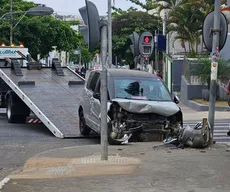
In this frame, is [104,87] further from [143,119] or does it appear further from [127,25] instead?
[127,25]

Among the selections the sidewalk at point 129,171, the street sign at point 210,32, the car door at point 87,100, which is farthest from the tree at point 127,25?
the sidewalk at point 129,171

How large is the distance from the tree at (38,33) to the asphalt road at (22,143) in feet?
98.8

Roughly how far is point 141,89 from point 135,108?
1238 millimetres

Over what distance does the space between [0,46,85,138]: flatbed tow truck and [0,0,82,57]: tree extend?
88.3 feet

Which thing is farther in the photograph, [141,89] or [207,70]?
[207,70]

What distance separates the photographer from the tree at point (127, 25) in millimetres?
55844

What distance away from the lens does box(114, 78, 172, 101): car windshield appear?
591 inches

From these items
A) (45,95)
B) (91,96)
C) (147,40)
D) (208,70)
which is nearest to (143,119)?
(91,96)

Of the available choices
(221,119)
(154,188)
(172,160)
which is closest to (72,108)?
(221,119)

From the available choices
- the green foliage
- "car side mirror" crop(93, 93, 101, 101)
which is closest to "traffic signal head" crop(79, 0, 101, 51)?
"car side mirror" crop(93, 93, 101, 101)

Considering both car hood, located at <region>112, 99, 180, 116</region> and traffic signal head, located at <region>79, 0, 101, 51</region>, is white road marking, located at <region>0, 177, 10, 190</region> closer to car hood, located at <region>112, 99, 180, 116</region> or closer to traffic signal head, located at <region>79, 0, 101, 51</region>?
traffic signal head, located at <region>79, 0, 101, 51</region>

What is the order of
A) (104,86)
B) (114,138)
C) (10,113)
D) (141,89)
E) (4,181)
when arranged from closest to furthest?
(4,181)
(104,86)
(114,138)
(141,89)
(10,113)

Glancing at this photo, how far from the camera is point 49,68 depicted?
73.2ft

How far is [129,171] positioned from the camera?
33.0 feet
